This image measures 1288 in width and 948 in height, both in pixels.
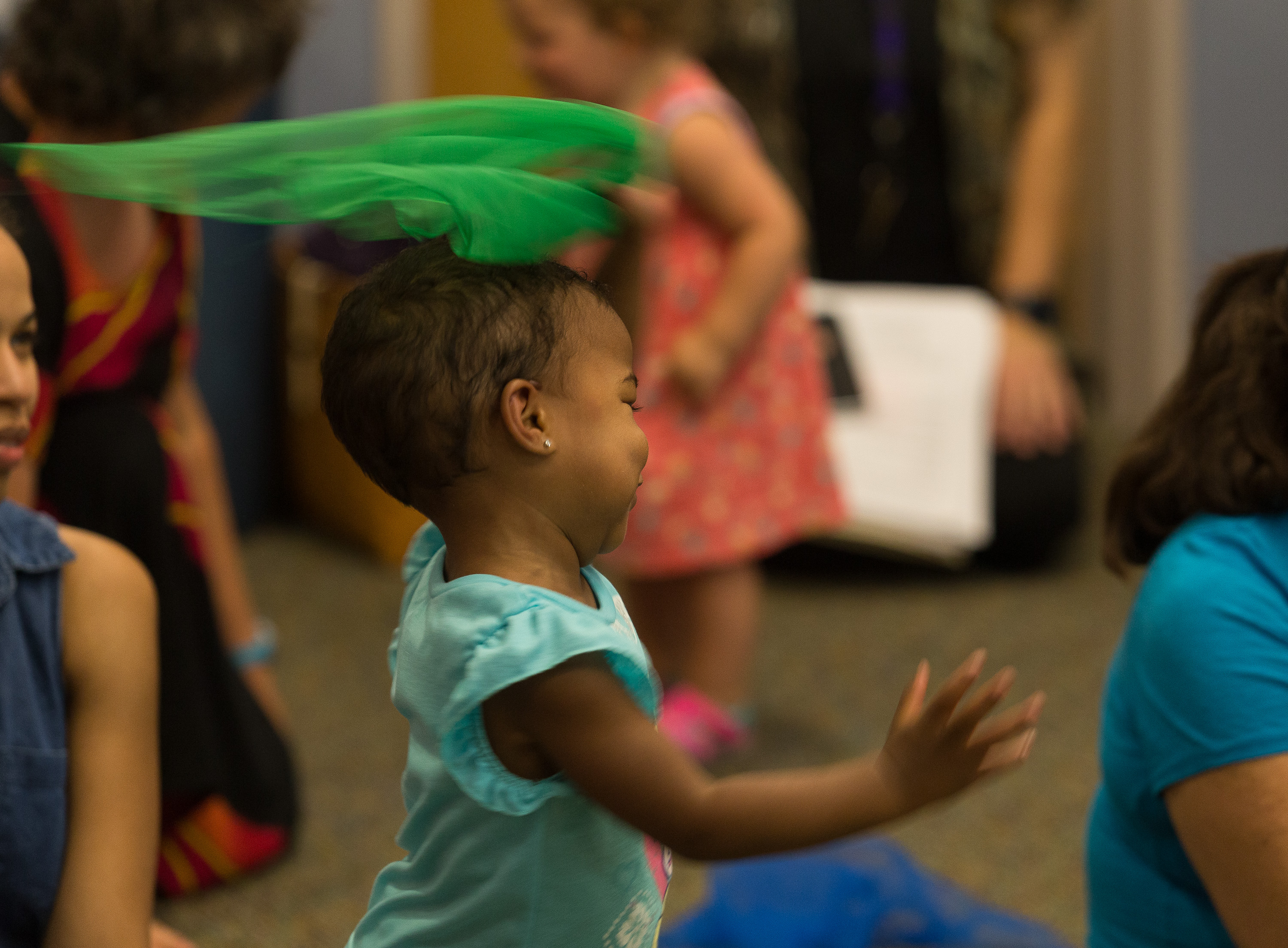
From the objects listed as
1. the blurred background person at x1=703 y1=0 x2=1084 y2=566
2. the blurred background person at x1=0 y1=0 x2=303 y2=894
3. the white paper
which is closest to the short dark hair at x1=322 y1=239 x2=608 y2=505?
the blurred background person at x1=0 y1=0 x2=303 y2=894

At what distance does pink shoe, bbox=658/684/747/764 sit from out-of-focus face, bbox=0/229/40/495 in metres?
1.09

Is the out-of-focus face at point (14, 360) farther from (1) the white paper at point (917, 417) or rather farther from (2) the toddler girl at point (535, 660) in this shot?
(1) the white paper at point (917, 417)

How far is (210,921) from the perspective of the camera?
1422 mm

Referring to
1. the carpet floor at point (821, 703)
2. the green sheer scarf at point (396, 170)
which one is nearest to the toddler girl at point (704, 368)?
the carpet floor at point (821, 703)

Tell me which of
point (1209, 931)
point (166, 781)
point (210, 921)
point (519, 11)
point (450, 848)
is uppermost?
point (519, 11)

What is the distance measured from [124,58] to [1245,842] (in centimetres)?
104

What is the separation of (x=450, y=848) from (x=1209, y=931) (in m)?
0.47

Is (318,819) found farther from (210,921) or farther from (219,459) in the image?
(219,459)

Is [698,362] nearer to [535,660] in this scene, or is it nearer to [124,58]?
[124,58]

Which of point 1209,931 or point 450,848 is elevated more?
point 450,848

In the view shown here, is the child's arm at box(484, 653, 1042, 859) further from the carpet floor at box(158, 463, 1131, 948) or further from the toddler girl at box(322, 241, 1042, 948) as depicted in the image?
the carpet floor at box(158, 463, 1131, 948)

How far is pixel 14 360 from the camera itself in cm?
75

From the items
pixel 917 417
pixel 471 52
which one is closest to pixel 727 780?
pixel 917 417

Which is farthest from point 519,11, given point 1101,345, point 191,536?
point 1101,345
